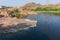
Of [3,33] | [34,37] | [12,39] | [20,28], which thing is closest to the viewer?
[12,39]

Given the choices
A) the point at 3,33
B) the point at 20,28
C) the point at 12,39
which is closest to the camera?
the point at 12,39

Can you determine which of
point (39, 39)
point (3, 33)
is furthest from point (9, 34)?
point (39, 39)

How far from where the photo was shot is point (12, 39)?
16562 millimetres

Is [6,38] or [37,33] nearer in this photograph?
[6,38]

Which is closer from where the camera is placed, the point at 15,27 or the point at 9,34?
the point at 9,34

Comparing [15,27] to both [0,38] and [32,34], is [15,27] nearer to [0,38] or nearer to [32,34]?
[32,34]

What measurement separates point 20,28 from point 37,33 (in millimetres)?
2966

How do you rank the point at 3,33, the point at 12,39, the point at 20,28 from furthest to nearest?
the point at 20,28
the point at 3,33
the point at 12,39

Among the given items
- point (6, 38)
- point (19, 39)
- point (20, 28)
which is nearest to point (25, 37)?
point (19, 39)

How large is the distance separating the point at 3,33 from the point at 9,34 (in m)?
0.77

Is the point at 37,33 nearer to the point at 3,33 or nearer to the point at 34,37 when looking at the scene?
the point at 34,37

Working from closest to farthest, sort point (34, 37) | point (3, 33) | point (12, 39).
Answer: point (12, 39)
point (34, 37)
point (3, 33)

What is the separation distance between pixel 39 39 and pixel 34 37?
100 cm

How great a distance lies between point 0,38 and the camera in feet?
55.6
